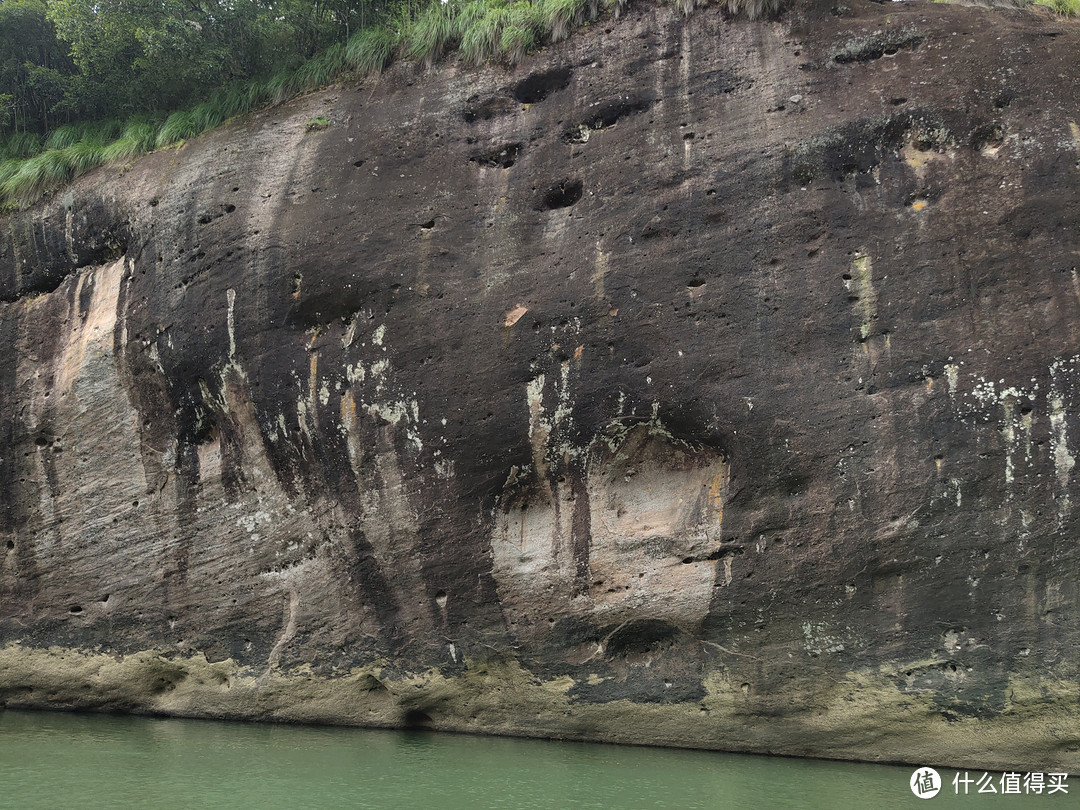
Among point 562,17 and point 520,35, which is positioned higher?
point 562,17

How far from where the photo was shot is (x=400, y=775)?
7332 millimetres

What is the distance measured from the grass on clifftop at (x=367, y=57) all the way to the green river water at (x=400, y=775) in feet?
22.6

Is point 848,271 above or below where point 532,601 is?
above

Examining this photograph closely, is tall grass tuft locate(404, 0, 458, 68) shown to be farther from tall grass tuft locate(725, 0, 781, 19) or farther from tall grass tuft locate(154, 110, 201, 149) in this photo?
tall grass tuft locate(725, 0, 781, 19)

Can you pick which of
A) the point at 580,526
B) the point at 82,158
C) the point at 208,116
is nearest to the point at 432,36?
the point at 208,116

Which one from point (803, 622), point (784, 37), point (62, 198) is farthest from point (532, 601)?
point (62, 198)

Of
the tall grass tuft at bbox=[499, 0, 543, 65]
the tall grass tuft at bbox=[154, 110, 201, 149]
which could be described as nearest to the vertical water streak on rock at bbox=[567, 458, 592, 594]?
the tall grass tuft at bbox=[499, 0, 543, 65]

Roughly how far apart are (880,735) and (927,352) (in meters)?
3.64

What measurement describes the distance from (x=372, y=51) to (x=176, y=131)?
2.77 metres

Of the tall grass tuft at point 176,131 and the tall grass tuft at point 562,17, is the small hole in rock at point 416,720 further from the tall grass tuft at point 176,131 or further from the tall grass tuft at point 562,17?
the tall grass tuft at point 562,17

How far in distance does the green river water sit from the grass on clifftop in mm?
6889

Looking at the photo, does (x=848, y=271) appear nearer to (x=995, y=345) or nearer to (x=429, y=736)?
(x=995, y=345)

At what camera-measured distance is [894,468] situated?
8039 mm

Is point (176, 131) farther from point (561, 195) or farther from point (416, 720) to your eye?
point (416, 720)
